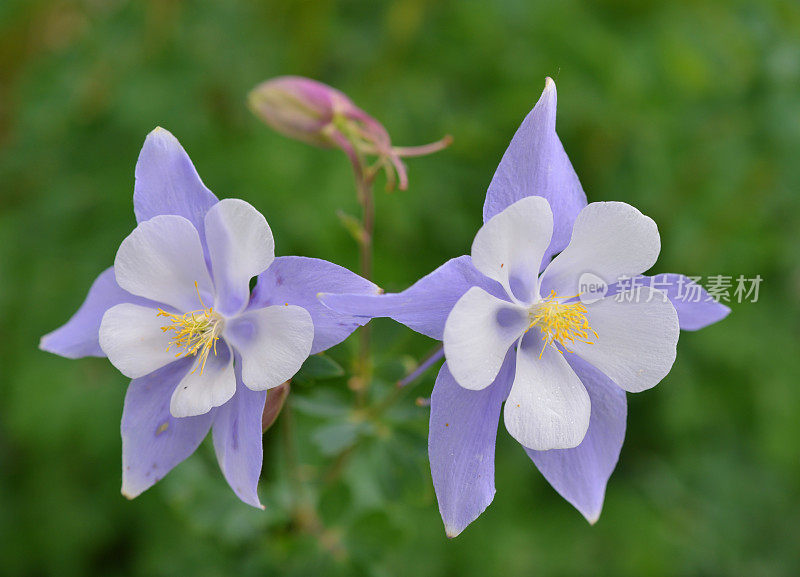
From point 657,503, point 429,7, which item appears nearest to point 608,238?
point 429,7

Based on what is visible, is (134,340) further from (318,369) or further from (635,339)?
(635,339)

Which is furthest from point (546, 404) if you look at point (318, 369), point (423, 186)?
point (423, 186)

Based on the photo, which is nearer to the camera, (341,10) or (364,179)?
(364,179)

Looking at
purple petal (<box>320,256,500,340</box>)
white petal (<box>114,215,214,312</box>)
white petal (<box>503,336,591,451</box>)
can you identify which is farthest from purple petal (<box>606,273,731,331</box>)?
white petal (<box>114,215,214,312</box>)

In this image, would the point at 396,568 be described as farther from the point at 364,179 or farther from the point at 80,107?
the point at 80,107

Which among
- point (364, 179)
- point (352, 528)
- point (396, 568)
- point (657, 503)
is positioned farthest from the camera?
point (657, 503)

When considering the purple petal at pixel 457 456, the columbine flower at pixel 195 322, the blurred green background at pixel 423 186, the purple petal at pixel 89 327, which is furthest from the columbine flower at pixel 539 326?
the blurred green background at pixel 423 186

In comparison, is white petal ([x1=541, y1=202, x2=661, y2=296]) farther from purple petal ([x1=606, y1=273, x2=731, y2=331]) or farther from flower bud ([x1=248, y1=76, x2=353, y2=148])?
flower bud ([x1=248, y1=76, x2=353, y2=148])
